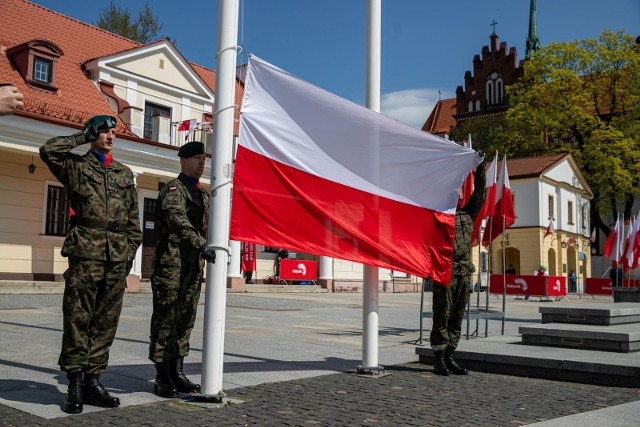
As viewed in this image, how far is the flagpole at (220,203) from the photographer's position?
4.98 meters

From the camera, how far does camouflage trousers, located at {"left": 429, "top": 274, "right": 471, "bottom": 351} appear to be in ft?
22.3

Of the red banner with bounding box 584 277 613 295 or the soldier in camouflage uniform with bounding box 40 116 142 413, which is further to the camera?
the red banner with bounding box 584 277 613 295

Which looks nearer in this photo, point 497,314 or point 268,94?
point 268,94

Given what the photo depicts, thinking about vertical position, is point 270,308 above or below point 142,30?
below

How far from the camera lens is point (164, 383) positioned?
16.7ft

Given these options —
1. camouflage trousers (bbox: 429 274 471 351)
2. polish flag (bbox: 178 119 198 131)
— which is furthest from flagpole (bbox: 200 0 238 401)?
polish flag (bbox: 178 119 198 131)

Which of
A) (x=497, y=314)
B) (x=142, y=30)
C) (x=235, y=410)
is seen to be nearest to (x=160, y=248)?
(x=235, y=410)

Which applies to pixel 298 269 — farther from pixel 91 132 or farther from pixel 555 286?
pixel 91 132

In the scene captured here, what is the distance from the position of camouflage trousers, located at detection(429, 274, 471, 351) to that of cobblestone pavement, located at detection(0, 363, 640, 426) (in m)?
0.38

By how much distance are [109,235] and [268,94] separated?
185 centimetres

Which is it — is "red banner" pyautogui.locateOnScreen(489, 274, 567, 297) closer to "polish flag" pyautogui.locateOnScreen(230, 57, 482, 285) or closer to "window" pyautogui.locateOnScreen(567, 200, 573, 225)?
"polish flag" pyautogui.locateOnScreen(230, 57, 482, 285)

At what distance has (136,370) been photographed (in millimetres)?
6203

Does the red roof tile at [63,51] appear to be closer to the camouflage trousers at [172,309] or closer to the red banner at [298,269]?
the red banner at [298,269]

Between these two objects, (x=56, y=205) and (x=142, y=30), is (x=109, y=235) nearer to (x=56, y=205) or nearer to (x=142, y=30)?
(x=56, y=205)
